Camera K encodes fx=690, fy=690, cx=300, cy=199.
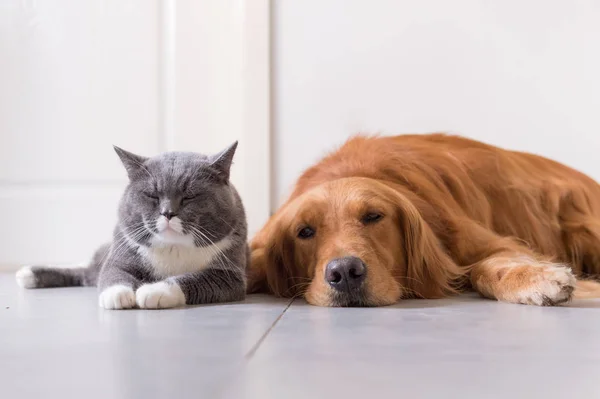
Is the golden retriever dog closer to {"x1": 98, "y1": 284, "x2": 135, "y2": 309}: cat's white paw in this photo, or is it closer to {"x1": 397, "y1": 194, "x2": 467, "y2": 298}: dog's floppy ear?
{"x1": 397, "y1": 194, "x2": 467, "y2": 298}: dog's floppy ear

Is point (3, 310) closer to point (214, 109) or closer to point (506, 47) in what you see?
point (214, 109)

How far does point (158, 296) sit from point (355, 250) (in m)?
0.57

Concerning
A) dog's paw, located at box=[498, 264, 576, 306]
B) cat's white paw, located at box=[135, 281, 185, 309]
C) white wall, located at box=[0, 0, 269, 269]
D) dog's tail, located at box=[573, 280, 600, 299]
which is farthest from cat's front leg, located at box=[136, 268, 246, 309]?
white wall, located at box=[0, 0, 269, 269]

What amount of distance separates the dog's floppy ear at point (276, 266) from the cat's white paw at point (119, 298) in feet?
1.73

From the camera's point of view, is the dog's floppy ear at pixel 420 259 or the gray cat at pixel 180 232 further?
the dog's floppy ear at pixel 420 259

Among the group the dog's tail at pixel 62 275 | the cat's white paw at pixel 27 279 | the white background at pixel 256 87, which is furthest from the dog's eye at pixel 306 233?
the white background at pixel 256 87

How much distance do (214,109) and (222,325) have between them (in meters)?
2.25

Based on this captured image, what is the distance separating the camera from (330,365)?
115cm

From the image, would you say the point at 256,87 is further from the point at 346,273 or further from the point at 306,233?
the point at 346,273

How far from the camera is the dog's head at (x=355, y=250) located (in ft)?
6.42

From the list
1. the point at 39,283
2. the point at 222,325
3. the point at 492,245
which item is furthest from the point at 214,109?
the point at 222,325

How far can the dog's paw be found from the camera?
1864mm

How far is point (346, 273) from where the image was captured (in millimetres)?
1930

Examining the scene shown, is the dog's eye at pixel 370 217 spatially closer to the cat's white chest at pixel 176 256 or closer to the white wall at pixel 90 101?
the cat's white chest at pixel 176 256
